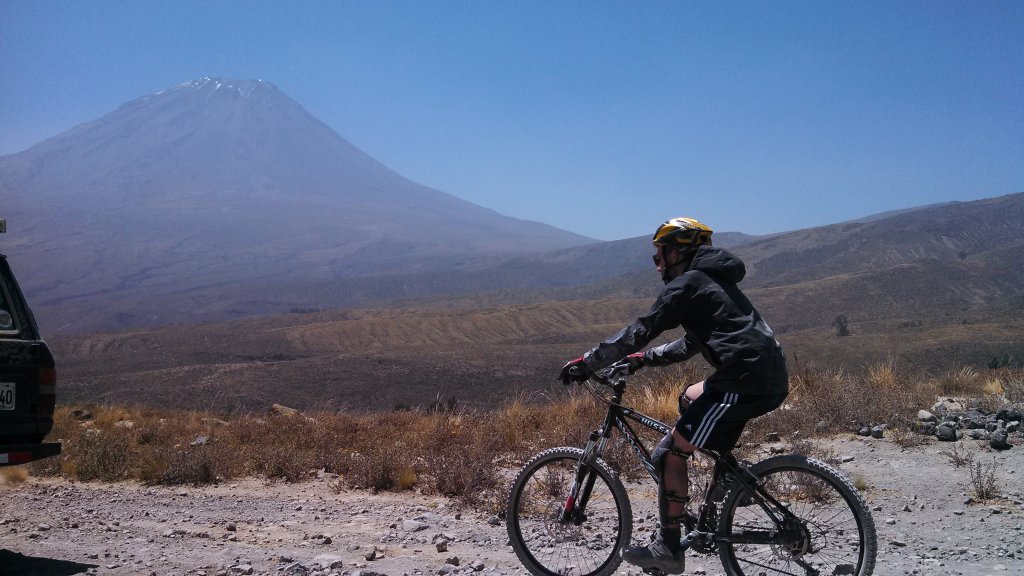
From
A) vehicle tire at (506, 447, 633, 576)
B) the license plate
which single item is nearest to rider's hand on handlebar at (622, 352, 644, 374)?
vehicle tire at (506, 447, 633, 576)

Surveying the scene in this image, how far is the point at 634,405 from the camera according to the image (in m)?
9.33

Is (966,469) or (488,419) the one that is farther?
(488,419)

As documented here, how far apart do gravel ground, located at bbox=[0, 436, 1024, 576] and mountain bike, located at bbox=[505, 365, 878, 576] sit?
0.32 meters

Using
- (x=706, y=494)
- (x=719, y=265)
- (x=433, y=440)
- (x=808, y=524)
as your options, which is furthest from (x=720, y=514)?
(x=433, y=440)

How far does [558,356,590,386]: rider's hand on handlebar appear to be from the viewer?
390 cm

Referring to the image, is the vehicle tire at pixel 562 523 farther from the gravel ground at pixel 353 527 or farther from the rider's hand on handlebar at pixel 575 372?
the rider's hand on handlebar at pixel 575 372

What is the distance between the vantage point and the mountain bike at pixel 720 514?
370 cm

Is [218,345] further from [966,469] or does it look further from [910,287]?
[966,469]

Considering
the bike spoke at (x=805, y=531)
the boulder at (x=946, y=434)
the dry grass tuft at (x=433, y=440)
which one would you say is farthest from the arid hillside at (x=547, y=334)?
the bike spoke at (x=805, y=531)

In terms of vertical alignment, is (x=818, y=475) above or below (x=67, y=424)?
above

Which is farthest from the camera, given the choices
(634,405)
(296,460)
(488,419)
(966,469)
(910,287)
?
(910,287)

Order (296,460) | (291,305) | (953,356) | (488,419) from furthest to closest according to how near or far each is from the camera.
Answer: (291,305)
(953,356)
(488,419)
(296,460)

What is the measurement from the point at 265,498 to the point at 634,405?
14.4 ft

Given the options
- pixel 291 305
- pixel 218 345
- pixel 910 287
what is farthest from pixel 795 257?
pixel 291 305
